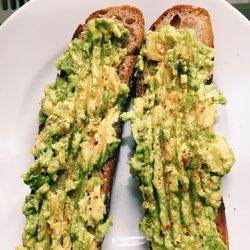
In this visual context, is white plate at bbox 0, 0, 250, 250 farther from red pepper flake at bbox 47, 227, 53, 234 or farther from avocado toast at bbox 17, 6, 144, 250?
red pepper flake at bbox 47, 227, 53, 234

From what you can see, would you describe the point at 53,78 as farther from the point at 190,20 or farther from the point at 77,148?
the point at 190,20

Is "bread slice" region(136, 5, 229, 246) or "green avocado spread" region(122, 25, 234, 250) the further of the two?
"bread slice" region(136, 5, 229, 246)

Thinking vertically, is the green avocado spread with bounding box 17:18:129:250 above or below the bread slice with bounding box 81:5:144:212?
below

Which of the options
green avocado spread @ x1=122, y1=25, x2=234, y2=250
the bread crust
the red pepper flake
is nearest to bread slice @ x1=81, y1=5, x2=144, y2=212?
the bread crust

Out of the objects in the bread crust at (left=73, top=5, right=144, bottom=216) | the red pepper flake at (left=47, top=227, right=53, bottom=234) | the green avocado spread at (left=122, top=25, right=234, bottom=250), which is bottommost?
the red pepper flake at (left=47, top=227, right=53, bottom=234)

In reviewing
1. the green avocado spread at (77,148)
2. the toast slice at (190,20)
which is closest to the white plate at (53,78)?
the toast slice at (190,20)

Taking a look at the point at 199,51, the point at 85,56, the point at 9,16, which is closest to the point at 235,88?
the point at 199,51
